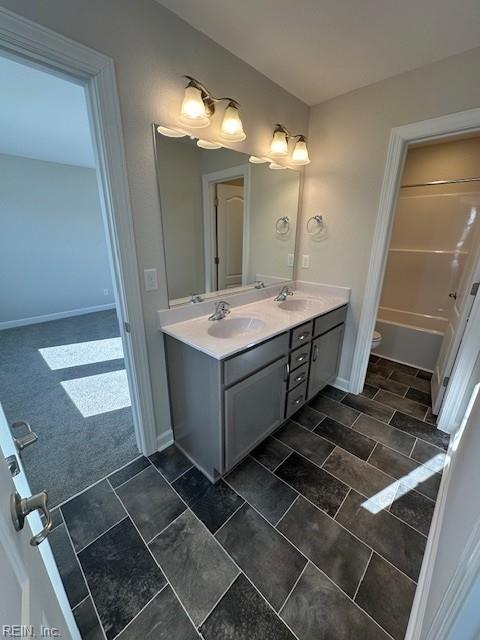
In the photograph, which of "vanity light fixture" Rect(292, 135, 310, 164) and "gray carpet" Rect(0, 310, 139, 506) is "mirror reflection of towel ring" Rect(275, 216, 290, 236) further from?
"gray carpet" Rect(0, 310, 139, 506)

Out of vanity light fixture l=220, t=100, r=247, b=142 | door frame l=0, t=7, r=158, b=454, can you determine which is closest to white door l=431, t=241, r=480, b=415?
vanity light fixture l=220, t=100, r=247, b=142

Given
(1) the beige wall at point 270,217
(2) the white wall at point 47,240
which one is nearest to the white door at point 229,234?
(1) the beige wall at point 270,217

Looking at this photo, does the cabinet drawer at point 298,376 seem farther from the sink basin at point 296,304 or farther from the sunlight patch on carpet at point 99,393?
the sunlight patch on carpet at point 99,393

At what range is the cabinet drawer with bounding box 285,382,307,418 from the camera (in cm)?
189

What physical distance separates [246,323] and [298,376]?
21.6 inches

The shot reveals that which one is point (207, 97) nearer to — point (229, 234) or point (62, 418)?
point (229, 234)

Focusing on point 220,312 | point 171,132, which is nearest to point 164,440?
point 220,312

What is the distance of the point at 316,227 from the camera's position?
235 centimetres

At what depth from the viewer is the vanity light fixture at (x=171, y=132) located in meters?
1.38

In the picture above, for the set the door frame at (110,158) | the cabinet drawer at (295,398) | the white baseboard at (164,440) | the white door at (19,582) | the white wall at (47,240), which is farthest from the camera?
the white wall at (47,240)

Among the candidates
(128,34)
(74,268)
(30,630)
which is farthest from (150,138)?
(74,268)

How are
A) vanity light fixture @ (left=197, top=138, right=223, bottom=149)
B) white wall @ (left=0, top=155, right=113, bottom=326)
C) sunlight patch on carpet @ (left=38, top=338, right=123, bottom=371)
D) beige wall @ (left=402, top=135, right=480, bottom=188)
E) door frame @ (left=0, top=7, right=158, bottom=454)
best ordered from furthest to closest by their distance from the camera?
1. white wall @ (left=0, top=155, right=113, bottom=326)
2. sunlight patch on carpet @ (left=38, top=338, right=123, bottom=371)
3. beige wall @ (left=402, top=135, right=480, bottom=188)
4. vanity light fixture @ (left=197, top=138, right=223, bottom=149)
5. door frame @ (left=0, top=7, right=158, bottom=454)

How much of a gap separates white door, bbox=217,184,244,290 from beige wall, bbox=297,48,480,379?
0.71 m

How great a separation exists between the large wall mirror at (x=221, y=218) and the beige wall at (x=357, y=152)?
0.83 feet
